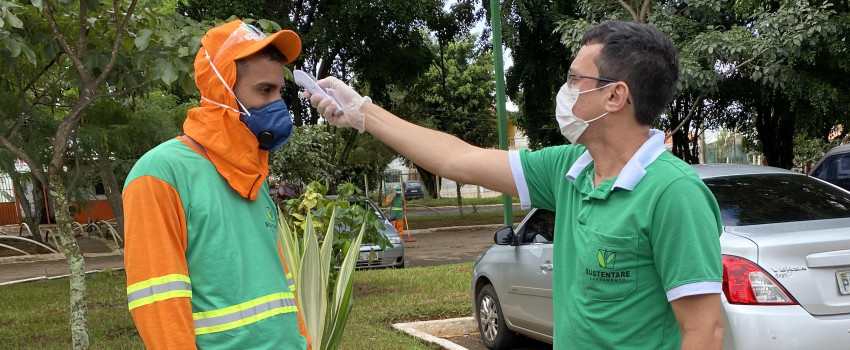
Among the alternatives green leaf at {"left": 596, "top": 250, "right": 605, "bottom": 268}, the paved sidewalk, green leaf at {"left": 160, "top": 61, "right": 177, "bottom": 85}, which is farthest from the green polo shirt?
the paved sidewalk

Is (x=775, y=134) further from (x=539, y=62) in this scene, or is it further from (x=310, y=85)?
(x=310, y=85)

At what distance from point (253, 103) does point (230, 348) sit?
779 millimetres

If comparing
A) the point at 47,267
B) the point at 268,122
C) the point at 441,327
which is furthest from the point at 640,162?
the point at 47,267

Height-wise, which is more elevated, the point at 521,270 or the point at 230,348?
the point at 230,348

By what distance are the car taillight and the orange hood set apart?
261 cm

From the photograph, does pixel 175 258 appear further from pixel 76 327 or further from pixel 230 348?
pixel 76 327

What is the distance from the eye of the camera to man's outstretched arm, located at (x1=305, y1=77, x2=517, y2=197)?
2.31 m

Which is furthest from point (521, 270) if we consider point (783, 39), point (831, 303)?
point (783, 39)

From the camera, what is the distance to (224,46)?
2213 mm

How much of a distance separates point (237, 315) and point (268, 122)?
2.11ft

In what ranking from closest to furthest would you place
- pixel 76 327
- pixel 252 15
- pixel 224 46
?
pixel 224 46 < pixel 76 327 < pixel 252 15

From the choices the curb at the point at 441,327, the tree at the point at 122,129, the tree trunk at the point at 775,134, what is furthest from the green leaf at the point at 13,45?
the tree trunk at the point at 775,134

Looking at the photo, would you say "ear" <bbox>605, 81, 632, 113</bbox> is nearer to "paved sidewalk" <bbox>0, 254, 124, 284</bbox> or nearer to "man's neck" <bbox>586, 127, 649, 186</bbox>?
"man's neck" <bbox>586, 127, 649, 186</bbox>

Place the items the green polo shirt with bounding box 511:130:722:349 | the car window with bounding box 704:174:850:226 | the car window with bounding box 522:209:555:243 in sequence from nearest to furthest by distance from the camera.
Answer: the green polo shirt with bounding box 511:130:722:349 < the car window with bounding box 704:174:850:226 < the car window with bounding box 522:209:555:243
